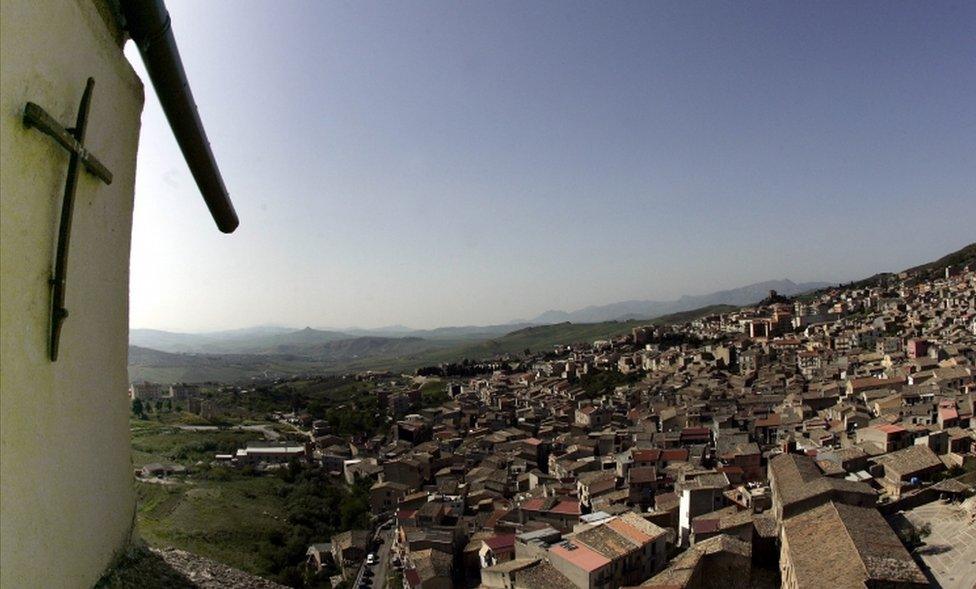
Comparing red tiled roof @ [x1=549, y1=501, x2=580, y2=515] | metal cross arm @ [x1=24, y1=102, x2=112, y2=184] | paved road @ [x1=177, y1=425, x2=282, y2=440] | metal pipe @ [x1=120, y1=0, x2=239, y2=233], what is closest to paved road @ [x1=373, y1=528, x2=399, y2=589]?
red tiled roof @ [x1=549, y1=501, x2=580, y2=515]

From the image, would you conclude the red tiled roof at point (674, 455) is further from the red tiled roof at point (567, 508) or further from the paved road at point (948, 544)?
the paved road at point (948, 544)

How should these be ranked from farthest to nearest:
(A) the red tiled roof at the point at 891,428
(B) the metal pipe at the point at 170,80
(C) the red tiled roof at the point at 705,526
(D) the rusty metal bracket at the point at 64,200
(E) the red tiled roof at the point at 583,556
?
(A) the red tiled roof at the point at 891,428, (C) the red tiled roof at the point at 705,526, (E) the red tiled roof at the point at 583,556, (B) the metal pipe at the point at 170,80, (D) the rusty metal bracket at the point at 64,200

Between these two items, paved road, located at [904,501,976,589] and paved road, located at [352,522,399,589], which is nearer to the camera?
paved road, located at [904,501,976,589]

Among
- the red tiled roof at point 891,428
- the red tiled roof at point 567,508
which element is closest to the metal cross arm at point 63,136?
the red tiled roof at point 567,508

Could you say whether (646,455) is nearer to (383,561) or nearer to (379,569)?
(383,561)

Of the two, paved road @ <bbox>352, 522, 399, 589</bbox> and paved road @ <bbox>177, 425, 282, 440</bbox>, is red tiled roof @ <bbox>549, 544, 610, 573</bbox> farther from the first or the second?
paved road @ <bbox>177, 425, 282, 440</bbox>

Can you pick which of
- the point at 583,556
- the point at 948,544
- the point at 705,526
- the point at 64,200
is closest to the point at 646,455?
the point at 705,526

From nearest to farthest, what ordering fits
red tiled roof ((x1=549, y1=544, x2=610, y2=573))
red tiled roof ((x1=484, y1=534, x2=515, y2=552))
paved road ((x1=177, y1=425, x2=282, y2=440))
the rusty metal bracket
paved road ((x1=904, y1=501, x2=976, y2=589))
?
the rusty metal bracket
paved road ((x1=904, y1=501, x2=976, y2=589))
red tiled roof ((x1=549, y1=544, x2=610, y2=573))
red tiled roof ((x1=484, y1=534, x2=515, y2=552))
paved road ((x1=177, y1=425, x2=282, y2=440))
